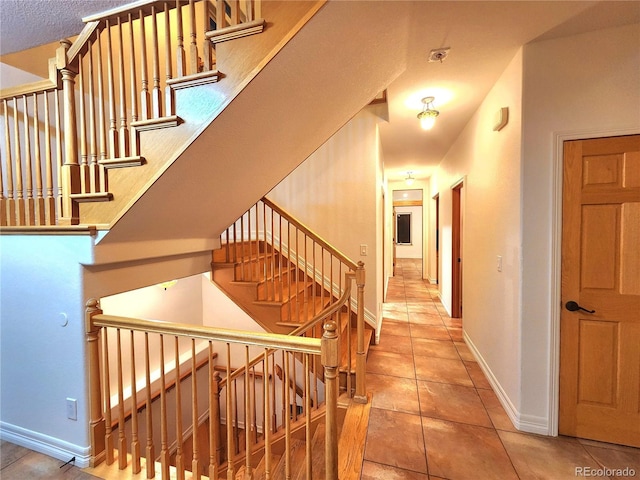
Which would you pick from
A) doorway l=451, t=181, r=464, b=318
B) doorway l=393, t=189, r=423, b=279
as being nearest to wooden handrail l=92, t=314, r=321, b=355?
doorway l=451, t=181, r=464, b=318

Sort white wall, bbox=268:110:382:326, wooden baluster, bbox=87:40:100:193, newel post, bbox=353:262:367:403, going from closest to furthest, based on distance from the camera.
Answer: wooden baluster, bbox=87:40:100:193 < newel post, bbox=353:262:367:403 < white wall, bbox=268:110:382:326

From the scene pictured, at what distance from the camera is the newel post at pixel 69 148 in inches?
66.7

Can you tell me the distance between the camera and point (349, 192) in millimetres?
3551

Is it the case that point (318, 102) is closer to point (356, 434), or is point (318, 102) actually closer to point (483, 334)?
point (356, 434)

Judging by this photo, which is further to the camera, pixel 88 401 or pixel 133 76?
pixel 88 401

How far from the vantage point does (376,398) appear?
238cm

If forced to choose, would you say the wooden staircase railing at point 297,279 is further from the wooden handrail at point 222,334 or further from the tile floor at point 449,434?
the wooden handrail at point 222,334

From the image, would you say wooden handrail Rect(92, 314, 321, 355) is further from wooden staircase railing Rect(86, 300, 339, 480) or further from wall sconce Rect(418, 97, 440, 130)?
wall sconce Rect(418, 97, 440, 130)

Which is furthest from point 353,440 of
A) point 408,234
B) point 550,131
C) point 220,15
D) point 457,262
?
point 408,234

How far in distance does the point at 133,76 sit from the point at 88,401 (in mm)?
2057

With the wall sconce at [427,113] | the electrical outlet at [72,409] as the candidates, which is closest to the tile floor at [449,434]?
the electrical outlet at [72,409]

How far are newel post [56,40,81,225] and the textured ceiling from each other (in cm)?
19

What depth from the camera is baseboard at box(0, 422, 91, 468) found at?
70.5 inches

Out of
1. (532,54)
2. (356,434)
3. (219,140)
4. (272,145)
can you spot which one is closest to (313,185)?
(272,145)
